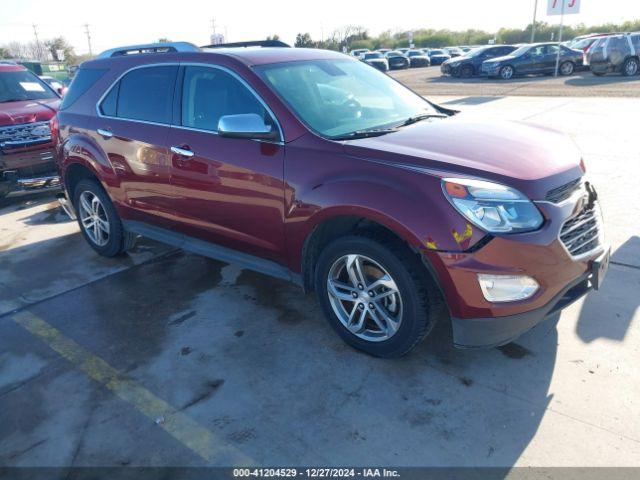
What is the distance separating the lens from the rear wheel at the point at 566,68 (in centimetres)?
2372

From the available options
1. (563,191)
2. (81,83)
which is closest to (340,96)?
(563,191)

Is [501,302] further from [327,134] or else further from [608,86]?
[608,86]

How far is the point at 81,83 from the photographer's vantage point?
5.10m

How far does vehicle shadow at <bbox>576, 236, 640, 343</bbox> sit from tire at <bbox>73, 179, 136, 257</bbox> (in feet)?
13.3

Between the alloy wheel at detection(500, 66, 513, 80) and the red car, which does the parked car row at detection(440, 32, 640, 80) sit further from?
the red car

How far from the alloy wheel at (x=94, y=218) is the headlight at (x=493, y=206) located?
12.2 feet

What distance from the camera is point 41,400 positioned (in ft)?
10.3

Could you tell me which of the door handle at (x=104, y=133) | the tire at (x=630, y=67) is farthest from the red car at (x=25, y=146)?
the tire at (x=630, y=67)

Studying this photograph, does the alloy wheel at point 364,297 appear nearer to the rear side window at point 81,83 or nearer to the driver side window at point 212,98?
the driver side window at point 212,98

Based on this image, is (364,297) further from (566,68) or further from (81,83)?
(566,68)

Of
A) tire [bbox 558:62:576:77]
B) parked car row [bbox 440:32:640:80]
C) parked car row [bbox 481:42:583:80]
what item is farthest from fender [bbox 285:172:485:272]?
tire [bbox 558:62:576:77]

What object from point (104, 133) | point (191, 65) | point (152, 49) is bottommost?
point (104, 133)

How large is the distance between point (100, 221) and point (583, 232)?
14.3 ft

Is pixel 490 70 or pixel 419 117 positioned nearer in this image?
pixel 419 117
